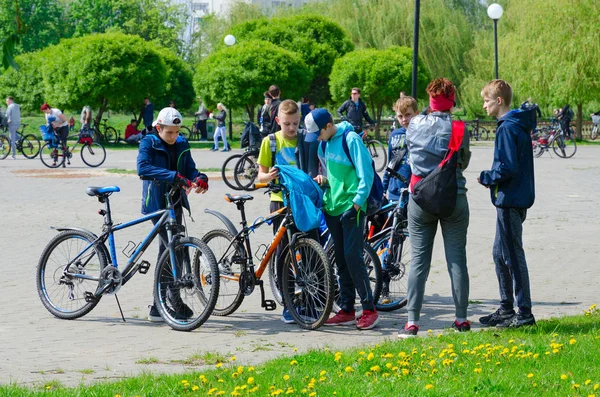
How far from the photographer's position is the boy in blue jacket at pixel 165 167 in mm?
7559

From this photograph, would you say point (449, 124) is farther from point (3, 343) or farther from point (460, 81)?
point (460, 81)

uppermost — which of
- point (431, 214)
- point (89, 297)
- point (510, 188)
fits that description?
Answer: point (510, 188)

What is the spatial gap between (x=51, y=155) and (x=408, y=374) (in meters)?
20.4

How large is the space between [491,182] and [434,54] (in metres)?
43.8

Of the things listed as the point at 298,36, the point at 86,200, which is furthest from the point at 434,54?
the point at 86,200

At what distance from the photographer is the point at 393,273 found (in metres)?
8.17

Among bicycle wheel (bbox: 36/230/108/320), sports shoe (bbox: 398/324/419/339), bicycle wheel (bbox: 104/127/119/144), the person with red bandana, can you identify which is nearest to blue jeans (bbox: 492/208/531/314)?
the person with red bandana

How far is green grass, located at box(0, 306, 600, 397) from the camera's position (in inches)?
204

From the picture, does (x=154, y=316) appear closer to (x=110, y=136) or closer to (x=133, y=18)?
(x=110, y=136)

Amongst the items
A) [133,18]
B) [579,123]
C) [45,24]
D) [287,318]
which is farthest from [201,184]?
[45,24]

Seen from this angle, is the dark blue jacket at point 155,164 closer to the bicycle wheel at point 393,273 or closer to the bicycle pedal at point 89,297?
the bicycle pedal at point 89,297

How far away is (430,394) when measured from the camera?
505 centimetres

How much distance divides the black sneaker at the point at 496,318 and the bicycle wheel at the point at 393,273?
99 cm

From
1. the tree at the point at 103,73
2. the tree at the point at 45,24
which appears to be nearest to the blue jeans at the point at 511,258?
the tree at the point at 103,73
